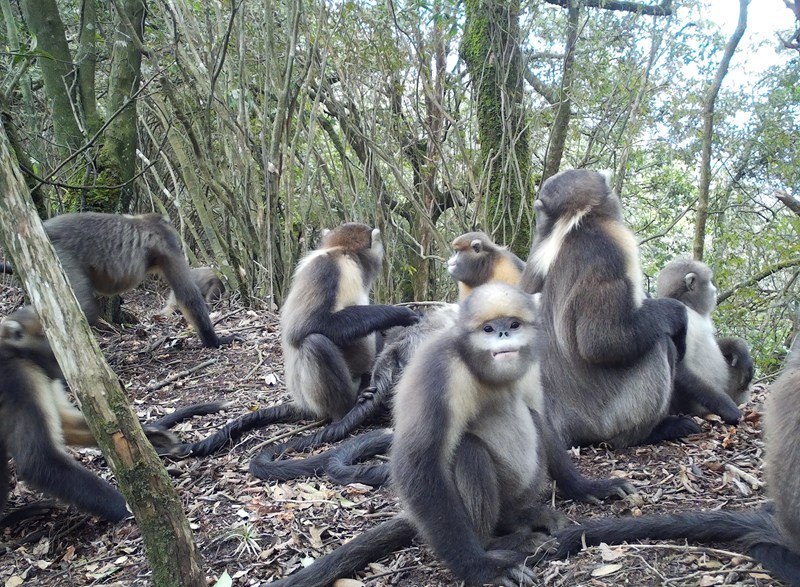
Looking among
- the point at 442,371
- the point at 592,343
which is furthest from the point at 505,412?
the point at 592,343

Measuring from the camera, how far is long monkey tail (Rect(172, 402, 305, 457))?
460 cm

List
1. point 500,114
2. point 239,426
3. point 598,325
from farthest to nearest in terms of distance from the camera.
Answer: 1. point 500,114
2. point 239,426
3. point 598,325

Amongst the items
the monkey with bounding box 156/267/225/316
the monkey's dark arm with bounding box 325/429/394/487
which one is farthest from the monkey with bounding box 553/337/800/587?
the monkey with bounding box 156/267/225/316

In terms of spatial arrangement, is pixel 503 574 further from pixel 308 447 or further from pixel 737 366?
pixel 737 366

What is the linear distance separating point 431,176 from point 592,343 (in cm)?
557

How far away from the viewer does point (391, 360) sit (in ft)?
16.9

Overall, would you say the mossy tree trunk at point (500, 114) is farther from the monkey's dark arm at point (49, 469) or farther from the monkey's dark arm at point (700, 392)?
the monkey's dark arm at point (49, 469)

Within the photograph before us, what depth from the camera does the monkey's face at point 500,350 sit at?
2.79 metres

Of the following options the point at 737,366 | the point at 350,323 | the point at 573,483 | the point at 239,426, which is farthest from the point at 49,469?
the point at 737,366

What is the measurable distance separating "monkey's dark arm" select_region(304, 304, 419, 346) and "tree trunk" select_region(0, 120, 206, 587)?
2476 mm

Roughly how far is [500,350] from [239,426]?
2.63 meters

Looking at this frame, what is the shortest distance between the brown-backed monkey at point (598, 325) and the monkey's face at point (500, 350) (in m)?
1.07

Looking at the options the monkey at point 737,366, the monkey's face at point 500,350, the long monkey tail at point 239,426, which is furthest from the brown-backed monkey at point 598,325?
the long monkey tail at point 239,426

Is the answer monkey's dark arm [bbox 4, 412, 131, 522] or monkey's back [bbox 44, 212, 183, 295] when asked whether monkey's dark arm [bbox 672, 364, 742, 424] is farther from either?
monkey's back [bbox 44, 212, 183, 295]
